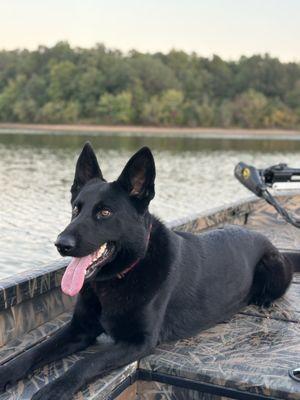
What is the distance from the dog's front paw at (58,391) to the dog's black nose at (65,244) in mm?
641

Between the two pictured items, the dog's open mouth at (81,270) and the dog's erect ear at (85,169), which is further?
the dog's erect ear at (85,169)

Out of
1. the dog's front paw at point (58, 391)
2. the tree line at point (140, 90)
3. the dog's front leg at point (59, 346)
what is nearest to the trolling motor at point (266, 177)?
the dog's front leg at point (59, 346)

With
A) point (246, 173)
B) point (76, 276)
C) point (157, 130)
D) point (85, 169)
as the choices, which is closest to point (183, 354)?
point (76, 276)

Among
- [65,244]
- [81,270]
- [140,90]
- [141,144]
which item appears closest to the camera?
[65,244]

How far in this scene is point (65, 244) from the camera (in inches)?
113

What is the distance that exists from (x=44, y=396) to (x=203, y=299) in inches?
52.5

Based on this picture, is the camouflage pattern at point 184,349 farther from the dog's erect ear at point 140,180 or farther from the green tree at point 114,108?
the green tree at point 114,108

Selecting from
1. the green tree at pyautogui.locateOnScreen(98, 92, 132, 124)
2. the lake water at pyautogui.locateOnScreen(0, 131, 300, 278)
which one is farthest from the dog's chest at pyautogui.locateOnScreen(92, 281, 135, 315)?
the green tree at pyautogui.locateOnScreen(98, 92, 132, 124)

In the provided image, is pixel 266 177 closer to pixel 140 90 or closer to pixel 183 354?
pixel 183 354

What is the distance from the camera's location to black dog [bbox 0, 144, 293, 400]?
3.00 m

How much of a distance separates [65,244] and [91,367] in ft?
2.16

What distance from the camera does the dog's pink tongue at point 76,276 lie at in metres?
3.01

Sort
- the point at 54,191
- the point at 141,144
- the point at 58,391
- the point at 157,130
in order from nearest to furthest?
the point at 58,391
the point at 54,191
the point at 141,144
the point at 157,130

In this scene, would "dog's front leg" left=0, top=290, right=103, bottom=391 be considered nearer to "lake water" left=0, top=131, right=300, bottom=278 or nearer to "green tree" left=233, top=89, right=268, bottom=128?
"lake water" left=0, top=131, right=300, bottom=278
